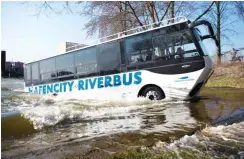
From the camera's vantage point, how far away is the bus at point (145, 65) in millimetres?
8469

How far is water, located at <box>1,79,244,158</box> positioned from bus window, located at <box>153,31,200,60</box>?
248cm

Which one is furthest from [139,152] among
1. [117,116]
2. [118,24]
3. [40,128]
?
[118,24]

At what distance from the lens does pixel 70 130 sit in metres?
4.99

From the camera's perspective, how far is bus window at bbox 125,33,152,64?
30.5 ft

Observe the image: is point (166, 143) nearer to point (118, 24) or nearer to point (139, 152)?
point (139, 152)

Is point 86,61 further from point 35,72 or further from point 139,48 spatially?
point 35,72

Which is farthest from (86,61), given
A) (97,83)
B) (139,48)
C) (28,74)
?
(28,74)

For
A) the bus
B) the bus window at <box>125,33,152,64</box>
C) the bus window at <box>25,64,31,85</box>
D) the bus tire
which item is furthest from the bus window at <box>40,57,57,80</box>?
the bus tire

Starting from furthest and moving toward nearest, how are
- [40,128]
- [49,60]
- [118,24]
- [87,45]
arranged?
1. [118,24]
2. [49,60]
3. [87,45]
4. [40,128]

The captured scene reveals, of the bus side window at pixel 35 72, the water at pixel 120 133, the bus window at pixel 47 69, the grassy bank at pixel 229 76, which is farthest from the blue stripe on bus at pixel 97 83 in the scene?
the grassy bank at pixel 229 76

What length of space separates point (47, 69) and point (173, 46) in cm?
722

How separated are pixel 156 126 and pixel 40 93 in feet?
32.8

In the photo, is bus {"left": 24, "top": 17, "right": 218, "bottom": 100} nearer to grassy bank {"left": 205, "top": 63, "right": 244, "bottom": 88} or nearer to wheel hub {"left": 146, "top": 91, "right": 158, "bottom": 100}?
wheel hub {"left": 146, "top": 91, "right": 158, "bottom": 100}

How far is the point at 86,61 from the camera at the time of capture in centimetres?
1123
